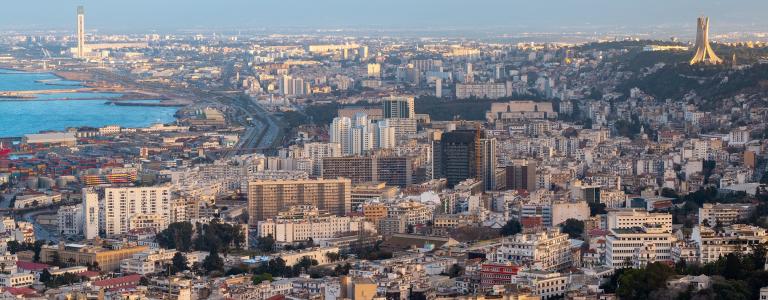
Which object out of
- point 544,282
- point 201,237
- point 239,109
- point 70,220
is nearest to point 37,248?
point 201,237

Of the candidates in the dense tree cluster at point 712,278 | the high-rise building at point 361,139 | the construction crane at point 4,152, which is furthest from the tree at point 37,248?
the construction crane at point 4,152

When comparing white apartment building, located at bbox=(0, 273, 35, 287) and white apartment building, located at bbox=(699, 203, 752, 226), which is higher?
white apartment building, located at bbox=(699, 203, 752, 226)

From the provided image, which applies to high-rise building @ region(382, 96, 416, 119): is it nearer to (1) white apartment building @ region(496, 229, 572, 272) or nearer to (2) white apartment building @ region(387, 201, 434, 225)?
(2) white apartment building @ region(387, 201, 434, 225)

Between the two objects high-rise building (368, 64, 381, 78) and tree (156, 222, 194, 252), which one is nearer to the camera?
tree (156, 222, 194, 252)

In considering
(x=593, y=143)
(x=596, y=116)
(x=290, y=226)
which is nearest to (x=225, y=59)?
(x=596, y=116)

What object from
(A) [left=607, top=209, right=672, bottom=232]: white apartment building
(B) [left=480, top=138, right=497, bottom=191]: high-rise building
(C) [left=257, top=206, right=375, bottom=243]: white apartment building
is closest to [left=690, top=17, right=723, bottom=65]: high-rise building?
(B) [left=480, top=138, right=497, bottom=191]: high-rise building

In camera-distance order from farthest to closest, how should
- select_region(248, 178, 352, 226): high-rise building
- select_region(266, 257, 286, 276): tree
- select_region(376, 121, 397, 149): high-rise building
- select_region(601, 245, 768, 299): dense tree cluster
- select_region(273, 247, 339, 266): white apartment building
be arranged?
select_region(376, 121, 397, 149): high-rise building, select_region(248, 178, 352, 226): high-rise building, select_region(273, 247, 339, 266): white apartment building, select_region(266, 257, 286, 276): tree, select_region(601, 245, 768, 299): dense tree cluster

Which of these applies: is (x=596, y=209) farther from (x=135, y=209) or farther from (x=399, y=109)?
(x=399, y=109)

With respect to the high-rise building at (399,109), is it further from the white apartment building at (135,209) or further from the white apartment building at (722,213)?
the white apartment building at (722,213)
